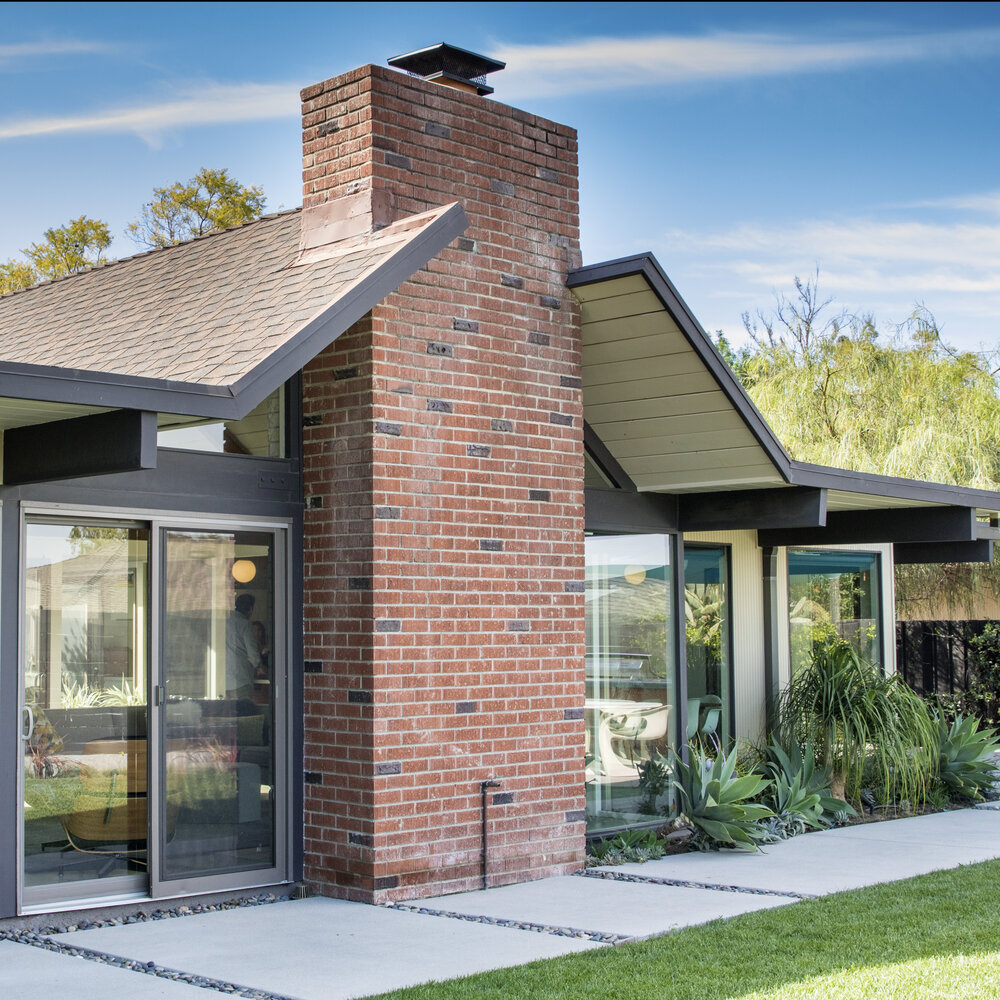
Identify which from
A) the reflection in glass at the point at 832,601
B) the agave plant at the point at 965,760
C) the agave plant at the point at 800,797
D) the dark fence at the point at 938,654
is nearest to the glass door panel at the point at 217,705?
the agave plant at the point at 800,797

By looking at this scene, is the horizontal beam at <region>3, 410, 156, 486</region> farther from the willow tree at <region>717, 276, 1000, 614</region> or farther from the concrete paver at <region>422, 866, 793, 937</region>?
the willow tree at <region>717, 276, 1000, 614</region>

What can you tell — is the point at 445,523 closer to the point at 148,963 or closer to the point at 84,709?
the point at 84,709

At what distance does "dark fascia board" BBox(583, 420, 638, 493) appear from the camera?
9516mm

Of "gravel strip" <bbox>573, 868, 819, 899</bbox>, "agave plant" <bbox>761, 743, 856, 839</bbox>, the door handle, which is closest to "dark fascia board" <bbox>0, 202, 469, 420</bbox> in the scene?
the door handle

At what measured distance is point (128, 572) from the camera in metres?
7.12

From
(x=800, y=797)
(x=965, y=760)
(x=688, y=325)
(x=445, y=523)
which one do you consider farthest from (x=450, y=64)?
(x=965, y=760)

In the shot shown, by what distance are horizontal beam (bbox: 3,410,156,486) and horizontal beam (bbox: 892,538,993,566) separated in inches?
345

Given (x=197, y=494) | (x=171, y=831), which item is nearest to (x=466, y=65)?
(x=197, y=494)

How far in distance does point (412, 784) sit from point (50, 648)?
2.12 meters

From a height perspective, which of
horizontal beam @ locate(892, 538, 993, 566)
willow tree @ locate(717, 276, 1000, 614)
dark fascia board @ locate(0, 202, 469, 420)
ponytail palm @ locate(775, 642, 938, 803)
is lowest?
ponytail palm @ locate(775, 642, 938, 803)

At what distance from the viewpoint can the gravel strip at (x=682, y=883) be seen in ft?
24.8

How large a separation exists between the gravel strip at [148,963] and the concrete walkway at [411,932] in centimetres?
1

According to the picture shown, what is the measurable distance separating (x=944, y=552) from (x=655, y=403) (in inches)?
→ 216

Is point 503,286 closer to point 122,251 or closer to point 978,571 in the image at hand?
point 978,571
